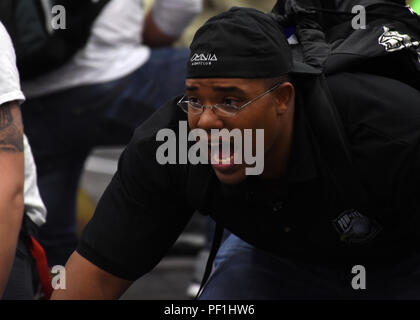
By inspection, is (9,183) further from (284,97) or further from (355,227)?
(355,227)

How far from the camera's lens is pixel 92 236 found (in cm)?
313

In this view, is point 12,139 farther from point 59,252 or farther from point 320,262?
point 59,252

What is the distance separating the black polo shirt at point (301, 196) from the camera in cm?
282

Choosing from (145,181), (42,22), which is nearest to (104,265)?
(145,181)

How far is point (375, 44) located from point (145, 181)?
80 cm

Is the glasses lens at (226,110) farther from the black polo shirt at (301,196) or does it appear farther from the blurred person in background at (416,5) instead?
the blurred person in background at (416,5)

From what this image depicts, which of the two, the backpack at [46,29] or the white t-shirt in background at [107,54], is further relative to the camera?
the white t-shirt in background at [107,54]

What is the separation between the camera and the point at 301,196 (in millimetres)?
2943

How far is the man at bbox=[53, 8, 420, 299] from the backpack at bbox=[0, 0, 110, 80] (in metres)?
1.20

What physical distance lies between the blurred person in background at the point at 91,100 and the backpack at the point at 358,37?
1529 mm

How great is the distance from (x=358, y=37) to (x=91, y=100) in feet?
6.08

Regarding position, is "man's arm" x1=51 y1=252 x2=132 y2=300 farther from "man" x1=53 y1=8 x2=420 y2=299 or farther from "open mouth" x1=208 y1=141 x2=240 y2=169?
"open mouth" x1=208 y1=141 x2=240 y2=169

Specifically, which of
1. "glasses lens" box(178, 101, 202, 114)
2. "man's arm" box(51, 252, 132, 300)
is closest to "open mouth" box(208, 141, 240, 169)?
"glasses lens" box(178, 101, 202, 114)

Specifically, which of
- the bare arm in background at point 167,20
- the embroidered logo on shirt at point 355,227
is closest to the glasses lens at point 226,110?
the embroidered logo on shirt at point 355,227
